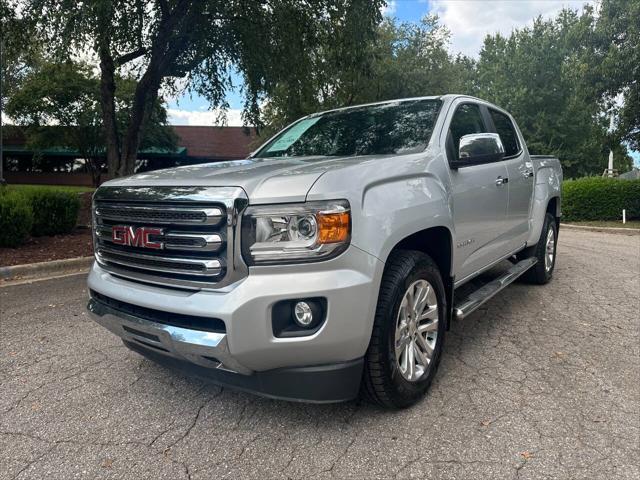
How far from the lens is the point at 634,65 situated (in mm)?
14805

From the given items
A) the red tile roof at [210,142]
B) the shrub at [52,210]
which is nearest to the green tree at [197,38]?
the shrub at [52,210]

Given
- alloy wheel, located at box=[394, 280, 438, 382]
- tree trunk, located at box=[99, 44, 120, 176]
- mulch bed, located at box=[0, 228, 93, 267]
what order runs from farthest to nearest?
tree trunk, located at box=[99, 44, 120, 176] → mulch bed, located at box=[0, 228, 93, 267] → alloy wheel, located at box=[394, 280, 438, 382]

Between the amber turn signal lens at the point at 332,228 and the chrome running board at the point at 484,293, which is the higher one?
the amber turn signal lens at the point at 332,228

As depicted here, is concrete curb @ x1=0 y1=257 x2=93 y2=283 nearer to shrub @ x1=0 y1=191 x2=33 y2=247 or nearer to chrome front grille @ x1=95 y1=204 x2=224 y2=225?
shrub @ x1=0 y1=191 x2=33 y2=247

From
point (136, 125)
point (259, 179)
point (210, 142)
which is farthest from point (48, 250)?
point (210, 142)

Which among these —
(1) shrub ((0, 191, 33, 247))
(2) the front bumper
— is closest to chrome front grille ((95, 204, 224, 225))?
(2) the front bumper

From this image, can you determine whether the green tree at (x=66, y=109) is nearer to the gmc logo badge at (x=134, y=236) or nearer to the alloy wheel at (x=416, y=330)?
the gmc logo badge at (x=134, y=236)

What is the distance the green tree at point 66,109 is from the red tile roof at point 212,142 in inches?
380

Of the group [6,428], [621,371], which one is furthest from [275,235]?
[621,371]

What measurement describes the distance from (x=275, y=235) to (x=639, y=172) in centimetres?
2254

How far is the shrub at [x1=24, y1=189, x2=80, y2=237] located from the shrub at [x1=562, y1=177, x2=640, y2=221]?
15304 millimetres

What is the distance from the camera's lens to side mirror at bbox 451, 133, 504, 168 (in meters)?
3.28

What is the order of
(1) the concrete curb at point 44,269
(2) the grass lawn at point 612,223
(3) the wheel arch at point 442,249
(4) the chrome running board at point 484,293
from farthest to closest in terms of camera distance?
1. (2) the grass lawn at point 612,223
2. (1) the concrete curb at point 44,269
3. (4) the chrome running board at point 484,293
4. (3) the wheel arch at point 442,249

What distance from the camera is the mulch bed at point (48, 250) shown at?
6.88 metres
